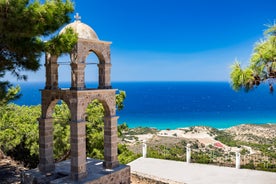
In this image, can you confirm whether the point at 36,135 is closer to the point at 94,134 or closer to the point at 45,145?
the point at 94,134

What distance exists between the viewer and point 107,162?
37.2 ft

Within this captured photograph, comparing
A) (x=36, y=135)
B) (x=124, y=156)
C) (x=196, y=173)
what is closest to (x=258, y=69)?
(x=196, y=173)

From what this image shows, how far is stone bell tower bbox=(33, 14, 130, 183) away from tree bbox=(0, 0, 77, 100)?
1.25 metres

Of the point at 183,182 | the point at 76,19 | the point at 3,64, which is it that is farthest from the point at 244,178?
the point at 3,64

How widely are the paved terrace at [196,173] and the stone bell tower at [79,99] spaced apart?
300cm

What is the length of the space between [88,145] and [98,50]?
21.4 feet

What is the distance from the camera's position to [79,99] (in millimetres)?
10039

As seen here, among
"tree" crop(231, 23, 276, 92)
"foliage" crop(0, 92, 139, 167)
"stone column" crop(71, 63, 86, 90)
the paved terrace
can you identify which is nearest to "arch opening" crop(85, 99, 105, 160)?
"foliage" crop(0, 92, 139, 167)

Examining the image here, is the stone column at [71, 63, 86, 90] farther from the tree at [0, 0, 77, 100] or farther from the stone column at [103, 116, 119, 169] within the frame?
the stone column at [103, 116, 119, 169]

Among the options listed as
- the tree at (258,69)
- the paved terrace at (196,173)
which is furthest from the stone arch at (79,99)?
the tree at (258,69)

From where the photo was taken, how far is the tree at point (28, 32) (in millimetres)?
7041

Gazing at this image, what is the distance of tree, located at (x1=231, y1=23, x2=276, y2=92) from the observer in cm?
682

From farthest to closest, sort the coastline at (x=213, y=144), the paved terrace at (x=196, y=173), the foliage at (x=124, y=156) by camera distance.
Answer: the coastline at (x=213, y=144) → the foliage at (x=124, y=156) → the paved terrace at (x=196, y=173)

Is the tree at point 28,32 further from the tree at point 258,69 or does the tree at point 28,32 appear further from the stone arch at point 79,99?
the tree at point 258,69
